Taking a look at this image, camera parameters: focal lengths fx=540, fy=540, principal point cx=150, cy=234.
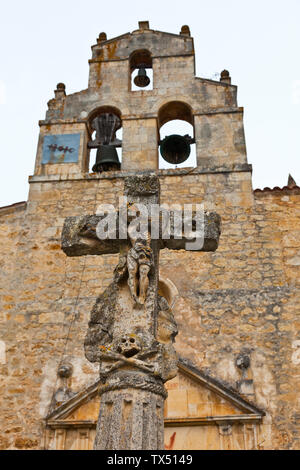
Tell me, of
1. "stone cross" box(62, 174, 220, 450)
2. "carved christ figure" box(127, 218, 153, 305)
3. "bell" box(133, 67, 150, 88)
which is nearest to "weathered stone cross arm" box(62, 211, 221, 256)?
"stone cross" box(62, 174, 220, 450)

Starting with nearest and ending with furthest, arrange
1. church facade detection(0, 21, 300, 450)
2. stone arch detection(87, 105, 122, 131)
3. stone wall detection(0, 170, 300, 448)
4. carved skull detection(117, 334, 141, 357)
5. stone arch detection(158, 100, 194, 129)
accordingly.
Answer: carved skull detection(117, 334, 141, 357)
church facade detection(0, 21, 300, 450)
stone wall detection(0, 170, 300, 448)
stone arch detection(158, 100, 194, 129)
stone arch detection(87, 105, 122, 131)

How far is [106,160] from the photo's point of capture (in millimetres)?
8961

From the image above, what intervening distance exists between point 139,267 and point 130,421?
1.07m

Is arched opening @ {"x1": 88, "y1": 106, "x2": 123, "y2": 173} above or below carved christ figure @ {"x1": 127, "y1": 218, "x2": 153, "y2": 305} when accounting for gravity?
above

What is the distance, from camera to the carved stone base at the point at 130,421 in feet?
9.75

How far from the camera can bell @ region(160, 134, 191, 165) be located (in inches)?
355

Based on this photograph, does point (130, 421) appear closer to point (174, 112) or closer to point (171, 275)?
point (171, 275)

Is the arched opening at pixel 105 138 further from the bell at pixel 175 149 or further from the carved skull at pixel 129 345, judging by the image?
the carved skull at pixel 129 345

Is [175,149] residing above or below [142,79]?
below

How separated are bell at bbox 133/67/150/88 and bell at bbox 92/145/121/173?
168 cm

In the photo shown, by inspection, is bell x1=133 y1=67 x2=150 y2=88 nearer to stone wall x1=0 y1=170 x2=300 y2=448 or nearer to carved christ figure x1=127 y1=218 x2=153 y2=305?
stone wall x1=0 y1=170 x2=300 y2=448

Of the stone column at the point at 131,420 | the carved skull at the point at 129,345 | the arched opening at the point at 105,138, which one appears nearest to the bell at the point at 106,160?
the arched opening at the point at 105,138

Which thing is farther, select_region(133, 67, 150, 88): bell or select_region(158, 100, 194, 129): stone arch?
select_region(133, 67, 150, 88): bell

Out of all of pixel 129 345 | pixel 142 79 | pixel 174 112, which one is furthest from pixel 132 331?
pixel 142 79
